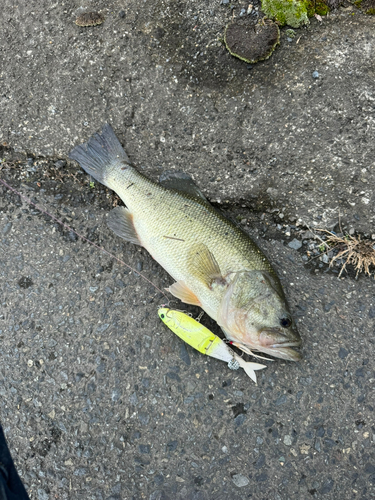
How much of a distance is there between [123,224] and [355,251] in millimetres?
2079

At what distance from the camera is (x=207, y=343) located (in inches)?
109

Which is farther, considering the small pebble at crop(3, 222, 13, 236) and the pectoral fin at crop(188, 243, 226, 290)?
the small pebble at crop(3, 222, 13, 236)

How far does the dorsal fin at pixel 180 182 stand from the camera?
3.00 metres

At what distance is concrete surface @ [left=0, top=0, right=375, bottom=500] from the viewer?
9.04 feet

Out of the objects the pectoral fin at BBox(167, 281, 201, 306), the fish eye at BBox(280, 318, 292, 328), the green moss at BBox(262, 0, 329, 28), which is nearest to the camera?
the fish eye at BBox(280, 318, 292, 328)

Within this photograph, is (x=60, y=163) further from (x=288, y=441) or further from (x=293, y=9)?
(x=288, y=441)

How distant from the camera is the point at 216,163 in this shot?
3.09m

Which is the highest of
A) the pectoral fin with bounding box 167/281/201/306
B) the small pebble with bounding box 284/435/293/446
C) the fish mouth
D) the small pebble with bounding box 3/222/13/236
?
the small pebble with bounding box 3/222/13/236

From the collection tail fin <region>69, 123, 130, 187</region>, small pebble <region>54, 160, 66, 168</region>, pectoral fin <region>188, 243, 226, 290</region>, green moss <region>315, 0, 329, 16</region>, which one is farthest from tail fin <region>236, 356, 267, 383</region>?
green moss <region>315, 0, 329, 16</region>

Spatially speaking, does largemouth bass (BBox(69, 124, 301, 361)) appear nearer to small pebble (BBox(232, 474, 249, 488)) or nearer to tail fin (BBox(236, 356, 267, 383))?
tail fin (BBox(236, 356, 267, 383))

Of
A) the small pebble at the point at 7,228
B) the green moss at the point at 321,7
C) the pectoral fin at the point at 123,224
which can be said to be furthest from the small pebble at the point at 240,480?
the green moss at the point at 321,7

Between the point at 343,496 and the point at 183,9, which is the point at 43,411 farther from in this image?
the point at 183,9

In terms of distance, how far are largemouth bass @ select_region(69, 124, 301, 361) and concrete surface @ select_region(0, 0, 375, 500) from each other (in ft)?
0.83

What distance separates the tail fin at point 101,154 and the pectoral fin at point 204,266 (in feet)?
3.57
